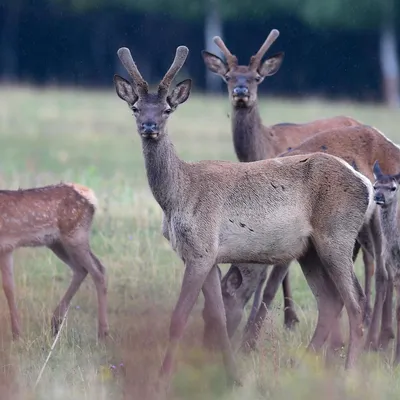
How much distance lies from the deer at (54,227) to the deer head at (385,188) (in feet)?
8.48

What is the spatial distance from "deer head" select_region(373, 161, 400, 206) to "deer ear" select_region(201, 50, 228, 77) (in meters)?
2.83

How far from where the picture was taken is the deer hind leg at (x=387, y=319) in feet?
28.6

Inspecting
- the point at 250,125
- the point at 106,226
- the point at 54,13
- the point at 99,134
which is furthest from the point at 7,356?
the point at 54,13

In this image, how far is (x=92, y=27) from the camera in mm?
45438

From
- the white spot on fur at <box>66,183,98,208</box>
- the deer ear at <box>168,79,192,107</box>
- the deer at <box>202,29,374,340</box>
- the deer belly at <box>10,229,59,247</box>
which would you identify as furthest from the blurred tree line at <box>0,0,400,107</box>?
the deer ear at <box>168,79,192,107</box>

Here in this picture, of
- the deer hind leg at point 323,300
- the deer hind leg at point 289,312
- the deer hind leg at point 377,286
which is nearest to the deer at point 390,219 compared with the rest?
the deer hind leg at point 377,286

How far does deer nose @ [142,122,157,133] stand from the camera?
7559 mm

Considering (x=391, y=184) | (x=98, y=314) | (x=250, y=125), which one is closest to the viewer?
(x=391, y=184)

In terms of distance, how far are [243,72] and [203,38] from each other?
3519 cm

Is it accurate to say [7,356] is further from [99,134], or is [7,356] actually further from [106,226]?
[99,134]

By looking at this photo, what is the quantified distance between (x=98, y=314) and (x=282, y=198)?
225cm

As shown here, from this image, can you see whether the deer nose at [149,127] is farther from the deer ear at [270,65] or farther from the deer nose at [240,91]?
the deer ear at [270,65]

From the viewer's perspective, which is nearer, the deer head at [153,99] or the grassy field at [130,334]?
the grassy field at [130,334]

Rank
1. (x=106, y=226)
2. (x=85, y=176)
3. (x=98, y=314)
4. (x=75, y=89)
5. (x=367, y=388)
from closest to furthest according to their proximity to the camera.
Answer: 1. (x=367, y=388)
2. (x=98, y=314)
3. (x=106, y=226)
4. (x=85, y=176)
5. (x=75, y=89)
